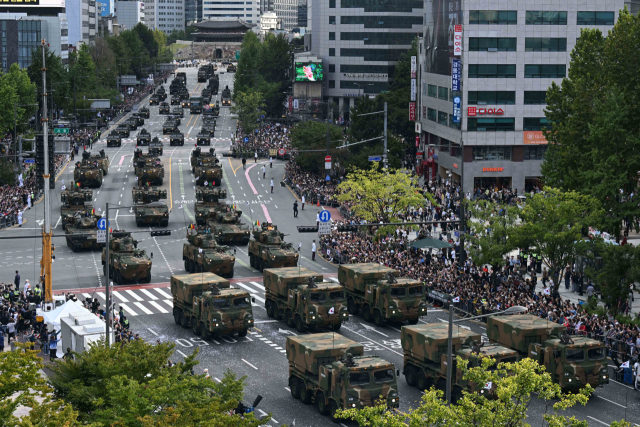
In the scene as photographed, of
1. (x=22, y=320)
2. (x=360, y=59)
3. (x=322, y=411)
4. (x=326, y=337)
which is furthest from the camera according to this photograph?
(x=360, y=59)

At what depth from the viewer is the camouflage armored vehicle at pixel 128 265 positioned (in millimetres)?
61094

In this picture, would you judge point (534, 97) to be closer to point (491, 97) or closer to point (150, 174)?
point (491, 97)

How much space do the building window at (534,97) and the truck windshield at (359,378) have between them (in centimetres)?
6249

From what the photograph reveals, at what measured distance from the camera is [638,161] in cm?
5841

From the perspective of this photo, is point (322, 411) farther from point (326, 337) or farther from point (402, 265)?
point (402, 265)

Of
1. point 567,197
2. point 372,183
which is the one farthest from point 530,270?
point 372,183

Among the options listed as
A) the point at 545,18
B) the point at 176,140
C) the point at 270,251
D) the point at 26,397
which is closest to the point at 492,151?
the point at 545,18

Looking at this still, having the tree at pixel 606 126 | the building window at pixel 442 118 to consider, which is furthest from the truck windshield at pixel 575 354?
the building window at pixel 442 118

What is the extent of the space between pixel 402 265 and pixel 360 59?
10481 cm

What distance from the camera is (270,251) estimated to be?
2490 inches

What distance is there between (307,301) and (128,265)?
16.5 meters

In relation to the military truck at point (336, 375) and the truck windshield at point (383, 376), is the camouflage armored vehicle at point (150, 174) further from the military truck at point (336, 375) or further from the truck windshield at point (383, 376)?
the truck windshield at point (383, 376)

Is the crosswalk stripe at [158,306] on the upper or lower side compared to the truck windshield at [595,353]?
lower

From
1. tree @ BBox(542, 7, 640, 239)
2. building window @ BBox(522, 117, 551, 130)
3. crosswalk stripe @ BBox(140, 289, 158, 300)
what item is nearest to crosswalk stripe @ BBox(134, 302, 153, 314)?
crosswalk stripe @ BBox(140, 289, 158, 300)
